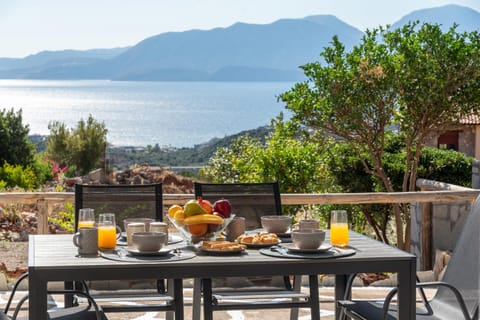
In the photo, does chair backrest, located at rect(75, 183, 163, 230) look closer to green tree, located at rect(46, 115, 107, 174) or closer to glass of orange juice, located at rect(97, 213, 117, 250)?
glass of orange juice, located at rect(97, 213, 117, 250)

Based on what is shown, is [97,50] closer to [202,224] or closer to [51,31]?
[51,31]

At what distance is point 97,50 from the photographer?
17175 cm

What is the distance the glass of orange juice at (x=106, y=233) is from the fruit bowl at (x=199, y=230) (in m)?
0.26

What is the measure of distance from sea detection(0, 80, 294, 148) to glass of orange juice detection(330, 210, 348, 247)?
195ft

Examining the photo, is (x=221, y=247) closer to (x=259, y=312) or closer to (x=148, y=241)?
(x=148, y=241)

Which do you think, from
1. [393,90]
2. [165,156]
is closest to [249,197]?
[393,90]

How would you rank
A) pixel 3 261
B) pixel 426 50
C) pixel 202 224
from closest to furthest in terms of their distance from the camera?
1. pixel 202 224
2. pixel 3 261
3. pixel 426 50

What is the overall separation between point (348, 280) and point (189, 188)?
12.7 m

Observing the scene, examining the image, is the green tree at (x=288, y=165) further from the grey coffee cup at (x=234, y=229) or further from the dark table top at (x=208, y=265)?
the dark table top at (x=208, y=265)

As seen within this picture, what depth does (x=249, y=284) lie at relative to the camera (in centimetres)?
383

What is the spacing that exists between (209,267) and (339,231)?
683 mm

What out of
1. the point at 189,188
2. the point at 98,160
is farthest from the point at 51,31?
the point at 189,188

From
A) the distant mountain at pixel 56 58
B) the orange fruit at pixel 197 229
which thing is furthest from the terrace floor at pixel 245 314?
the distant mountain at pixel 56 58

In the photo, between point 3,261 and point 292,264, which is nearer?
point 292,264
